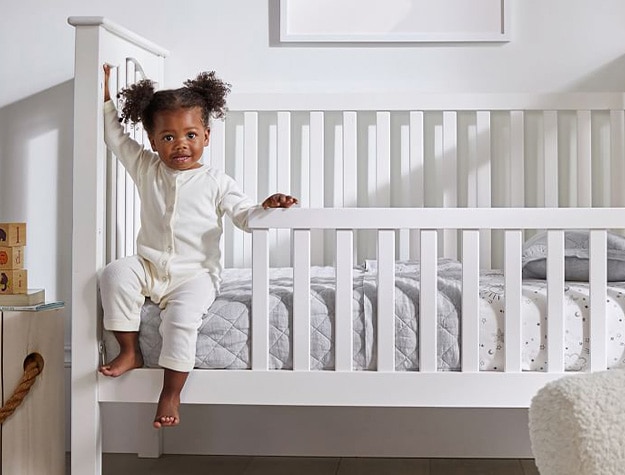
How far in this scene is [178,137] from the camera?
→ 165 cm

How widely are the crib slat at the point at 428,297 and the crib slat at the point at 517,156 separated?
0.71m

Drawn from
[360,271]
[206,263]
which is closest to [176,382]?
[206,263]

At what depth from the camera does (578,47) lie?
220 centimetres

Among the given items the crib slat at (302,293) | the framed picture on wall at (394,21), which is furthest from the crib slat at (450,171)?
Answer: the crib slat at (302,293)

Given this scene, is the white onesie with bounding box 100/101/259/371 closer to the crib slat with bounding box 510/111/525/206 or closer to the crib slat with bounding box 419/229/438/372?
the crib slat with bounding box 419/229/438/372

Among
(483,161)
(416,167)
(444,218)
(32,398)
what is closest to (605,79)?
(483,161)

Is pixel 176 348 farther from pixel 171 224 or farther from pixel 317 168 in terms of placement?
pixel 317 168

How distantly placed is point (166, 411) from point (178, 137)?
49 centimetres

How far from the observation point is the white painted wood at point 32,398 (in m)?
1.65

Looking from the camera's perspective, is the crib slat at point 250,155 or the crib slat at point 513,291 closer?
the crib slat at point 513,291

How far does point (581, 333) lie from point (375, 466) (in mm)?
713

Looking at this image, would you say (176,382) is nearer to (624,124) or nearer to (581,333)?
(581,333)

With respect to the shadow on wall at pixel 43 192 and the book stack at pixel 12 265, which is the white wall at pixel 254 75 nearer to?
the shadow on wall at pixel 43 192

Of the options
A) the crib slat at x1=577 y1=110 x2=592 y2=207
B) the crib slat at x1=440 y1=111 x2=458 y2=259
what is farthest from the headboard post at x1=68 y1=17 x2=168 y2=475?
the crib slat at x1=577 y1=110 x2=592 y2=207
